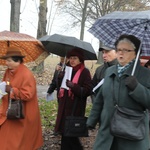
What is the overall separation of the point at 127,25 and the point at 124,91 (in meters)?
0.86

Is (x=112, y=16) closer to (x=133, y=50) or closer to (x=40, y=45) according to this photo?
(x=133, y=50)

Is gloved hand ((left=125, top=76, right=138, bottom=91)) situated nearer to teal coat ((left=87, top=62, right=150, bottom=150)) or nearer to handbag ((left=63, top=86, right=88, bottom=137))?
teal coat ((left=87, top=62, right=150, bottom=150))

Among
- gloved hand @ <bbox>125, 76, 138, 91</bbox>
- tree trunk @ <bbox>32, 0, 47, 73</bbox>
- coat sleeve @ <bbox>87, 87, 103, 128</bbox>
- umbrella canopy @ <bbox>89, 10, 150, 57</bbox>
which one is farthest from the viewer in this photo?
tree trunk @ <bbox>32, 0, 47, 73</bbox>

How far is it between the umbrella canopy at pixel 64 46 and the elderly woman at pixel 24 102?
723 millimetres

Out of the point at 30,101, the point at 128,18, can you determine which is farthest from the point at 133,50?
the point at 30,101

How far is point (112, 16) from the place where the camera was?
314 centimetres

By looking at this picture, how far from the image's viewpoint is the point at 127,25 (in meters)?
3.21

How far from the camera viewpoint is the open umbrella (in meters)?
2.93

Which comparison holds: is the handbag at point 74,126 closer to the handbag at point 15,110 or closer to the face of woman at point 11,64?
the handbag at point 15,110

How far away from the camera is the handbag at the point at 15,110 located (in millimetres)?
3816

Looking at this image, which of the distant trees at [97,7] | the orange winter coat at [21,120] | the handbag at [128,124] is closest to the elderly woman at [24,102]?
the orange winter coat at [21,120]

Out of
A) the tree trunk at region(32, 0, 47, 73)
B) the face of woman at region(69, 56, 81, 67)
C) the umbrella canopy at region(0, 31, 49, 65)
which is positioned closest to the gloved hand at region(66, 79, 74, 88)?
the face of woman at region(69, 56, 81, 67)

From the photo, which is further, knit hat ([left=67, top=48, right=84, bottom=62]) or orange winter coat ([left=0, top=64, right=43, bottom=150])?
knit hat ([left=67, top=48, right=84, bottom=62])

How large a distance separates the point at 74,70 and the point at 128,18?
165 cm
